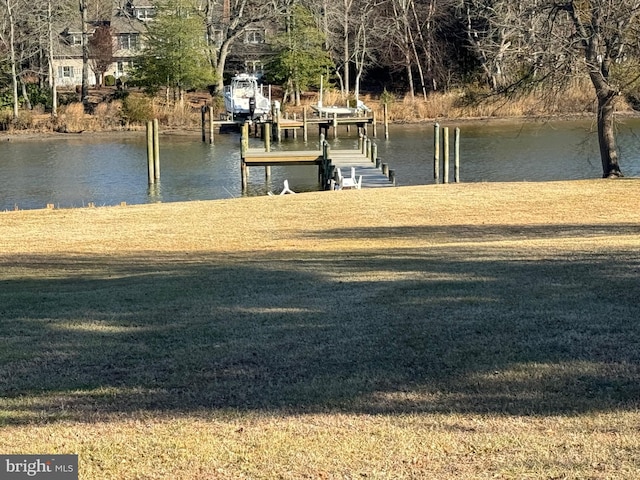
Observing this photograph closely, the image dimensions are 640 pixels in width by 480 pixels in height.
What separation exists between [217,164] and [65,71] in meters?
46.5

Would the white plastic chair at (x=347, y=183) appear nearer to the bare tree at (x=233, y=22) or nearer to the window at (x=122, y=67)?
the bare tree at (x=233, y=22)

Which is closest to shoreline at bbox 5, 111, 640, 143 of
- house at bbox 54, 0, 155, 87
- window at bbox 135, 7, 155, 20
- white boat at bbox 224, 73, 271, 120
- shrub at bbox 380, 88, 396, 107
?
shrub at bbox 380, 88, 396, 107

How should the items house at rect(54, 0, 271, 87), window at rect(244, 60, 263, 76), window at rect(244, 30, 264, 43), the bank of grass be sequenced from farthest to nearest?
window at rect(244, 30, 264, 43) → window at rect(244, 60, 263, 76) → house at rect(54, 0, 271, 87) → the bank of grass

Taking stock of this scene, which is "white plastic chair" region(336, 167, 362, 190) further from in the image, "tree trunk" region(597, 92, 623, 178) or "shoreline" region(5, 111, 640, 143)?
"shoreline" region(5, 111, 640, 143)

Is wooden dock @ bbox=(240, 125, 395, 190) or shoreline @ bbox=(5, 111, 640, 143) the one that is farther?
shoreline @ bbox=(5, 111, 640, 143)

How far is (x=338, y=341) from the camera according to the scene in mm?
8156

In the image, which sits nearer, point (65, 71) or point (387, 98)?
point (387, 98)

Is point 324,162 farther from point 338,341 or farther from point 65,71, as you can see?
point 65,71

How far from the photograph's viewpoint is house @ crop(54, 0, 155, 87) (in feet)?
283

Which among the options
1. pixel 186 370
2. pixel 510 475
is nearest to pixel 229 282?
pixel 186 370

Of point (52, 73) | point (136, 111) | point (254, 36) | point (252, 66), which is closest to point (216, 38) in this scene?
point (252, 66)

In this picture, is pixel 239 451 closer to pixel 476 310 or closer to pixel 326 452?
pixel 326 452

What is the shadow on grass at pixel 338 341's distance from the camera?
6492 mm

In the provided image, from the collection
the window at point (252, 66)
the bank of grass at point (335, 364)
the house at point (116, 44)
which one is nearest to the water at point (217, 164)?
the bank of grass at point (335, 364)
